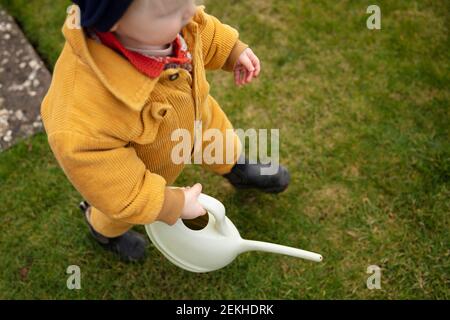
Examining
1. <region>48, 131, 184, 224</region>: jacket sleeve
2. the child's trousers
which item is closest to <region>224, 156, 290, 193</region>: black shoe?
the child's trousers

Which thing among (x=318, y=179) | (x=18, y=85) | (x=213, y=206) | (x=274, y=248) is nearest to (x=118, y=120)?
(x=213, y=206)

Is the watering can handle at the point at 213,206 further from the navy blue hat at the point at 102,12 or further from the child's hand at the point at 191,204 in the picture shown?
the navy blue hat at the point at 102,12

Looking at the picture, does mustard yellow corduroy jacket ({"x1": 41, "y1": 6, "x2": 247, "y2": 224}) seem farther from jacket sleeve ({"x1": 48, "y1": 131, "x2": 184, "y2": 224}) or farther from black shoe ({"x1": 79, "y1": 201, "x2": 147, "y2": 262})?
black shoe ({"x1": 79, "y1": 201, "x2": 147, "y2": 262})

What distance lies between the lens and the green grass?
1432 millimetres

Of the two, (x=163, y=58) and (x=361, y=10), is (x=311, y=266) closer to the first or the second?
(x=163, y=58)

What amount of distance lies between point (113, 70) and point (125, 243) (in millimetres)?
736

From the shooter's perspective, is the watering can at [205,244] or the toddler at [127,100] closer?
the toddler at [127,100]

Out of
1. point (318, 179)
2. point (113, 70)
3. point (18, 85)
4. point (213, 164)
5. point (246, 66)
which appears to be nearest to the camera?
point (113, 70)

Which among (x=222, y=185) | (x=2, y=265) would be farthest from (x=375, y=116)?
(x=2, y=265)

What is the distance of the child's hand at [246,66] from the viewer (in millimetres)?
1160

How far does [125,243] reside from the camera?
4.69 feet

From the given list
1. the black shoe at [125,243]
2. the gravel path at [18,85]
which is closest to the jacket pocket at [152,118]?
the black shoe at [125,243]

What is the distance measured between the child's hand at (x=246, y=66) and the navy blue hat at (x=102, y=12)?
477 mm

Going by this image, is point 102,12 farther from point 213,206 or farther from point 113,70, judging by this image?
point 213,206
